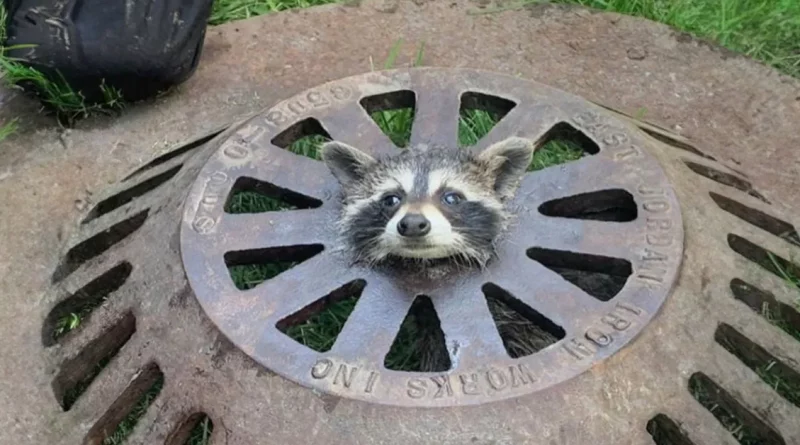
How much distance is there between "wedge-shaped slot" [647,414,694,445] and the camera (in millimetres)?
1875

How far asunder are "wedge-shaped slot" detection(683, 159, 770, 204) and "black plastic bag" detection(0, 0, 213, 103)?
1294 mm

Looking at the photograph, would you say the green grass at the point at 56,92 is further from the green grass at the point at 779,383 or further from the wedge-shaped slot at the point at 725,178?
the green grass at the point at 779,383

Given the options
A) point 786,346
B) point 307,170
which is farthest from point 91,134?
point 786,346

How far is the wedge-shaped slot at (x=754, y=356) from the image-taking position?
203 centimetres

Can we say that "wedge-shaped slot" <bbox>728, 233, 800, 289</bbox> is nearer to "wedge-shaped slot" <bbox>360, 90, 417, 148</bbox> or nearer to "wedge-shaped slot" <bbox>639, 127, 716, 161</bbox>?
"wedge-shaped slot" <bbox>639, 127, 716, 161</bbox>

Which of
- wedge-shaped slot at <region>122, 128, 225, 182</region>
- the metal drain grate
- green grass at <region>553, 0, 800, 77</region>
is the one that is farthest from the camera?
green grass at <region>553, 0, 800, 77</region>

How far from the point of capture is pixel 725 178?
252cm

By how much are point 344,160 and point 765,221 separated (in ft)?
3.09

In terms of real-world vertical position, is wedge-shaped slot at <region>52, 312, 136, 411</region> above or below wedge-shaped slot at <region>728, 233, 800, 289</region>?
below

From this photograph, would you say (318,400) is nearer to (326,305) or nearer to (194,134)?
(326,305)

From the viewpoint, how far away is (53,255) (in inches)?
97.2

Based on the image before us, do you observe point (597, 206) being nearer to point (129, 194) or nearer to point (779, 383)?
point (779, 383)

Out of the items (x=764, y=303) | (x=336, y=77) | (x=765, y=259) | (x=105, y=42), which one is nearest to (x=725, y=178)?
(x=765, y=259)

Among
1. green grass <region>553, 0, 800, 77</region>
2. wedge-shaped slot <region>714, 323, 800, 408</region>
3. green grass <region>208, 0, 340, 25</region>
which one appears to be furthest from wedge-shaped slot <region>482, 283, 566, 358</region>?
green grass <region>208, 0, 340, 25</region>
